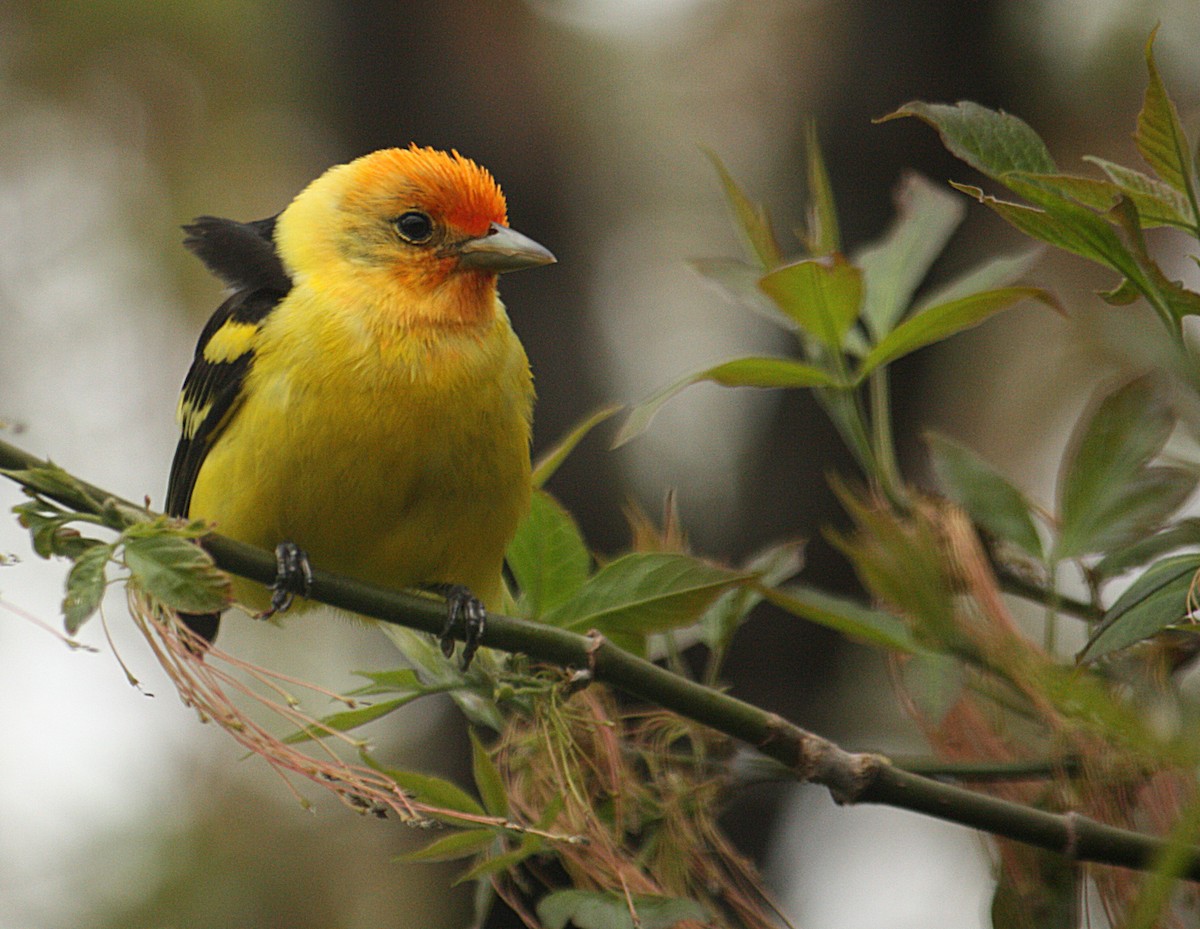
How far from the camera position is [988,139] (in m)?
1.46

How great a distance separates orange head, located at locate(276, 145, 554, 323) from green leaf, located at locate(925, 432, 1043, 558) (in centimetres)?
116

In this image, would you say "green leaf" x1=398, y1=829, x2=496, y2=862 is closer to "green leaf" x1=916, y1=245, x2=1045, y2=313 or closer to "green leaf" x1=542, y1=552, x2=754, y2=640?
"green leaf" x1=542, y1=552, x2=754, y2=640

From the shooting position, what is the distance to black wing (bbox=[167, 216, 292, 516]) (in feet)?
9.10

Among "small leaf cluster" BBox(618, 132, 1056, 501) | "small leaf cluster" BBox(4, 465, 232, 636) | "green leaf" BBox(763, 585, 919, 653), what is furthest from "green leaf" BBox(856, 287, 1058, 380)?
"small leaf cluster" BBox(4, 465, 232, 636)

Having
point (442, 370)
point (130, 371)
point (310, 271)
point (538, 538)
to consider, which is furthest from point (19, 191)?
point (538, 538)

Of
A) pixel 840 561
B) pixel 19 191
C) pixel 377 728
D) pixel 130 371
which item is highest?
pixel 19 191

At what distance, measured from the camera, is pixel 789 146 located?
5750 mm

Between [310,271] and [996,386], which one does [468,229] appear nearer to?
[310,271]

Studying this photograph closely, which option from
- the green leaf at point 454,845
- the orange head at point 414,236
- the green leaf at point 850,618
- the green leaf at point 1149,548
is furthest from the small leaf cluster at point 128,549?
the orange head at point 414,236

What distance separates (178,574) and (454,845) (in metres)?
0.60

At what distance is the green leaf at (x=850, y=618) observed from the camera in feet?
6.18

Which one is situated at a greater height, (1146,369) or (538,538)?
(1146,369)

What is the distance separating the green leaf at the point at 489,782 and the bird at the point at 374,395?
0.42 meters

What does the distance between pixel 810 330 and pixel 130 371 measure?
449 centimetres
